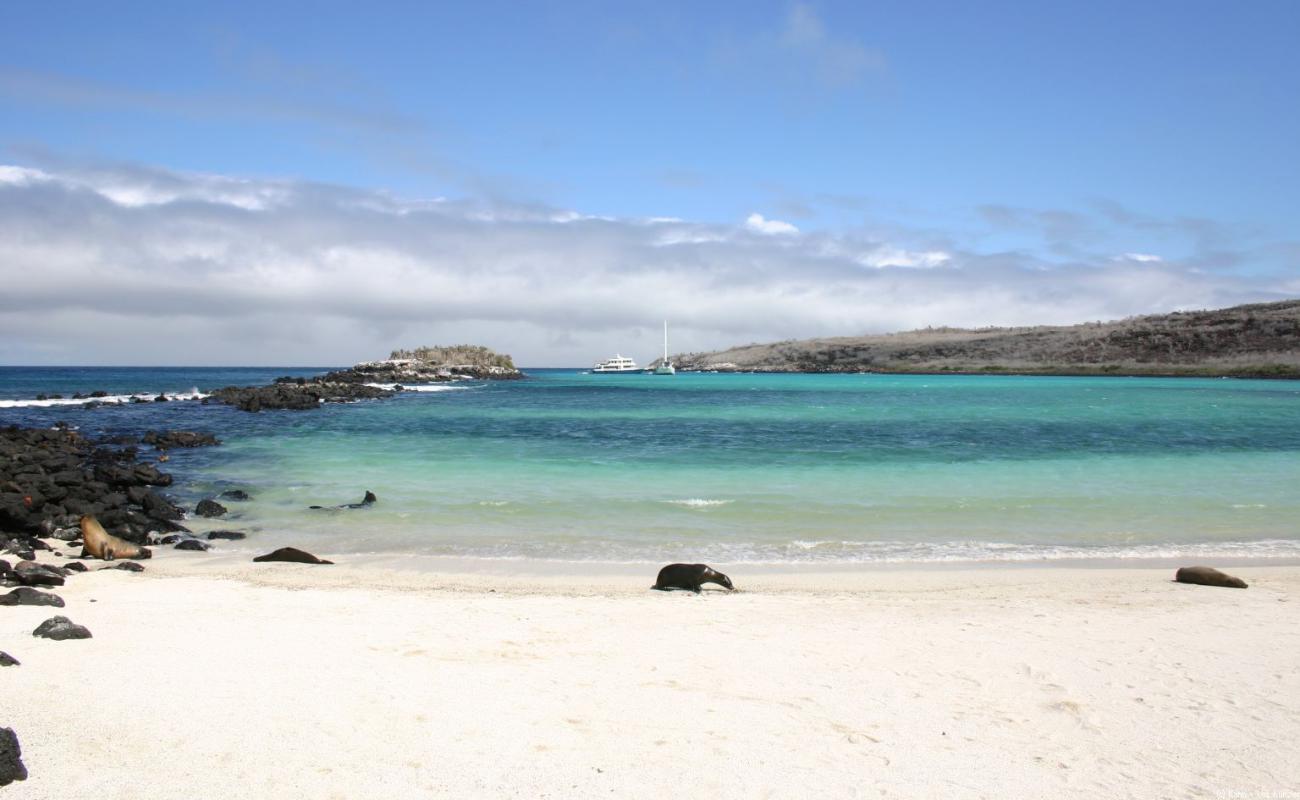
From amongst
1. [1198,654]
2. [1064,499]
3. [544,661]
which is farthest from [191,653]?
[1064,499]

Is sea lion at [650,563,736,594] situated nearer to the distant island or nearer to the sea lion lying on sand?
the sea lion lying on sand

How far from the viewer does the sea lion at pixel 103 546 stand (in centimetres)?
945

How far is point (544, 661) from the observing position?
18.7ft

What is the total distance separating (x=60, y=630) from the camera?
5.73 meters

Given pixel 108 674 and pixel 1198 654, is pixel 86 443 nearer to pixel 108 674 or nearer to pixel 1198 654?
pixel 108 674

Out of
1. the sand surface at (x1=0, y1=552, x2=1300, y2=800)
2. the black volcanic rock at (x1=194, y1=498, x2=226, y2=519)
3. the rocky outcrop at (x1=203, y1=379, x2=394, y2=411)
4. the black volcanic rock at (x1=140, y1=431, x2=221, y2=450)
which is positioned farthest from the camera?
the rocky outcrop at (x1=203, y1=379, x2=394, y2=411)

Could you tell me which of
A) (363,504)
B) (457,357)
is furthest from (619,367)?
(363,504)

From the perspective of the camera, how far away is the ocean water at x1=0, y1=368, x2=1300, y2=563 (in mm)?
10839

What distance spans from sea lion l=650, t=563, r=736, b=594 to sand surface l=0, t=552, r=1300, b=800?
38 centimetres

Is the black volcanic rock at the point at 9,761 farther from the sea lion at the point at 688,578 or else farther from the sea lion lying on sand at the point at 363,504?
the sea lion lying on sand at the point at 363,504

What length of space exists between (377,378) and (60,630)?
2755 inches

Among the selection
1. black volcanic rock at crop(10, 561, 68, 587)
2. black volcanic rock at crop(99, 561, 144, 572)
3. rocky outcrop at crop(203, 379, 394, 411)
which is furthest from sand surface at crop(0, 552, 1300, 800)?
rocky outcrop at crop(203, 379, 394, 411)

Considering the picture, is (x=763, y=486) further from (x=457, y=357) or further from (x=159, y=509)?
(x=457, y=357)

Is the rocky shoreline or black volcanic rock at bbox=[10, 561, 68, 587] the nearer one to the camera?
black volcanic rock at bbox=[10, 561, 68, 587]
